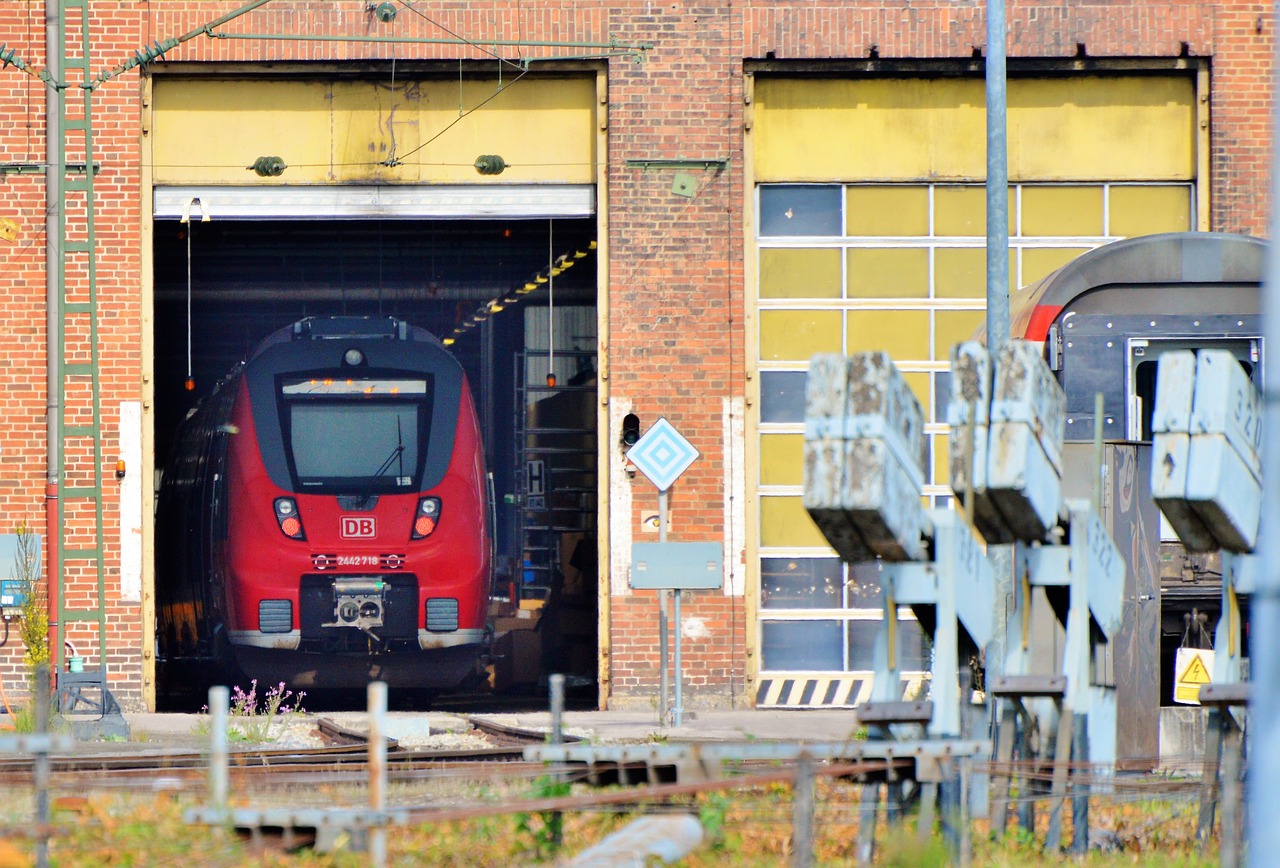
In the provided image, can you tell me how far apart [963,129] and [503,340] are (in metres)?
6.93

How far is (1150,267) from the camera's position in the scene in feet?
41.1

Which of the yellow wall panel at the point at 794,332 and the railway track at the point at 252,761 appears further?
the yellow wall panel at the point at 794,332

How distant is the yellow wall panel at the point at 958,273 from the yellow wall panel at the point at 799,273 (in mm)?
1000

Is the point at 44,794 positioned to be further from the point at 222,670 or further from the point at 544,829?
the point at 222,670

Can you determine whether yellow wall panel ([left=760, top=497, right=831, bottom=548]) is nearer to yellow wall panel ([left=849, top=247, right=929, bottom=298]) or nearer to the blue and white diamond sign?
yellow wall panel ([left=849, top=247, right=929, bottom=298])

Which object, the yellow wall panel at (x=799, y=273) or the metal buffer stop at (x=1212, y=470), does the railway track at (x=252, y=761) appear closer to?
the metal buffer stop at (x=1212, y=470)

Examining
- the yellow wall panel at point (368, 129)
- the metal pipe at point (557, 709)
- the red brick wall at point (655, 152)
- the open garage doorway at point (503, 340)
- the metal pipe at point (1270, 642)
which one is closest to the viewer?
the metal pipe at point (1270, 642)

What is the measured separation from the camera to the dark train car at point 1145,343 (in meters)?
12.0

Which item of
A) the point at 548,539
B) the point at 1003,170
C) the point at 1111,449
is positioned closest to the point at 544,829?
the point at 1111,449

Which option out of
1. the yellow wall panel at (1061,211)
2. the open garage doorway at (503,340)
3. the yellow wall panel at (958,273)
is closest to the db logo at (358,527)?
the open garage doorway at (503,340)

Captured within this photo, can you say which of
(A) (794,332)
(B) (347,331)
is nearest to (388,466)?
(B) (347,331)

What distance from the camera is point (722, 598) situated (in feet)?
55.7

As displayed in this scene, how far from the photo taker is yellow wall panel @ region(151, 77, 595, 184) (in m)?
17.3

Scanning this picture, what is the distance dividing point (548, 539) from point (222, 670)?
4.16 meters
